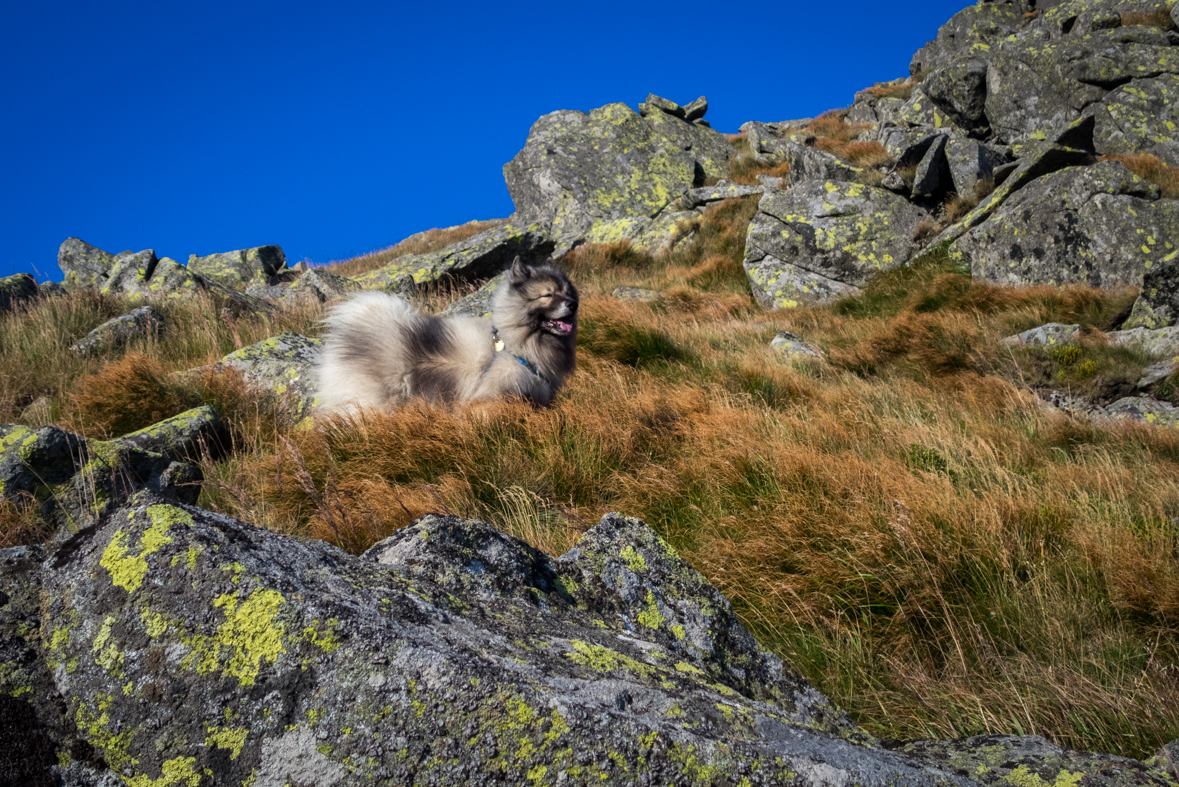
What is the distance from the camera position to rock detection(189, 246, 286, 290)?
18.0 m

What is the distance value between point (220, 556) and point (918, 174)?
43.3ft

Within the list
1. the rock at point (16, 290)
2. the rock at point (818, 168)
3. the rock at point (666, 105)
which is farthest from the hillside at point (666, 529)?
the rock at point (666, 105)

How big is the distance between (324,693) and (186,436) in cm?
455

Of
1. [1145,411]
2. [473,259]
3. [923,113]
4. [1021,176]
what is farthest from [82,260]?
[923,113]

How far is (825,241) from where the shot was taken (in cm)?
1122

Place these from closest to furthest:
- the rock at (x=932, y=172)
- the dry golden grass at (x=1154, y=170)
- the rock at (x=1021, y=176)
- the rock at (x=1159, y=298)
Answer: the rock at (x=1159, y=298) < the rock at (x=1021, y=176) < the dry golden grass at (x=1154, y=170) < the rock at (x=932, y=172)

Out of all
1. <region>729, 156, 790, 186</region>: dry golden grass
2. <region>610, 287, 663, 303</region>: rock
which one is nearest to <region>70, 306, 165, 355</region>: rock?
<region>610, 287, 663, 303</region>: rock

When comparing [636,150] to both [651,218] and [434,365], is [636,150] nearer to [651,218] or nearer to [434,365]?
[651,218]

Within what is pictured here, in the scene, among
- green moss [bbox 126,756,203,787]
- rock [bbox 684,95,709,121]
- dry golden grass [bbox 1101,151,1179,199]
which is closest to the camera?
green moss [bbox 126,756,203,787]

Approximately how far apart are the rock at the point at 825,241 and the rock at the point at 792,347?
2456 mm

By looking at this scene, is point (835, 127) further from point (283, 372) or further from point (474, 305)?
point (283, 372)

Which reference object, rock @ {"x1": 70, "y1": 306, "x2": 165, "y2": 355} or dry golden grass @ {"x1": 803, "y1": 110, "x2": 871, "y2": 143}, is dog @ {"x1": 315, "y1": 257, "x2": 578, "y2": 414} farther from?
dry golden grass @ {"x1": 803, "y1": 110, "x2": 871, "y2": 143}

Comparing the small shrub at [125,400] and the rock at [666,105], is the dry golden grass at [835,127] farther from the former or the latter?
the small shrub at [125,400]

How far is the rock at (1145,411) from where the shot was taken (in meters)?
5.60
